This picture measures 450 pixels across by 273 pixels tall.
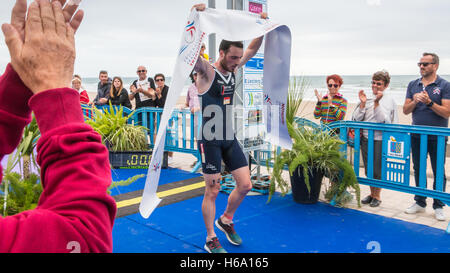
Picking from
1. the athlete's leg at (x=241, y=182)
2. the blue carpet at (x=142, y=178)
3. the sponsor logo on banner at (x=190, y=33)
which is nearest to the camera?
the sponsor logo on banner at (x=190, y=33)

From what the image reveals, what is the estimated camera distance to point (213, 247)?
12.9ft

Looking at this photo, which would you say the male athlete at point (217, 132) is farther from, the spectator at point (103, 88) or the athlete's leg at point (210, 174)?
the spectator at point (103, 88)

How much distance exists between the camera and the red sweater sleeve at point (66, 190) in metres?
0.73

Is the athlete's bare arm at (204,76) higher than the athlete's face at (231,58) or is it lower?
lower

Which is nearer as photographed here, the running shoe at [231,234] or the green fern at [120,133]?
the running shoe at [231,234]

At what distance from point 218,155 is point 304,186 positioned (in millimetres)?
2057

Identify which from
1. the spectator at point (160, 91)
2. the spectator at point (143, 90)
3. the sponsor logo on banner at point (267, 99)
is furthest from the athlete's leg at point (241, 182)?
the spectator at point (143, 90)

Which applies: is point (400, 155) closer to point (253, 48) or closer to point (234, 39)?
point (253, 48)

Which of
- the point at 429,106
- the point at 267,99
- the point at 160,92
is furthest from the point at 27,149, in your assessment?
the point at 160,92

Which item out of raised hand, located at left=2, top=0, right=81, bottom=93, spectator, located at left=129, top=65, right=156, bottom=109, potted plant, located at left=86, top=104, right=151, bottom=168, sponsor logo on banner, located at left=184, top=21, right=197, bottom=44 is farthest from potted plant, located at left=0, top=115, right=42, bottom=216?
spectator, located at left=129, top=65, right=156, bottom=109

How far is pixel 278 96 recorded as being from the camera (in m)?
4.31

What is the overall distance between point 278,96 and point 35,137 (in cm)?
254

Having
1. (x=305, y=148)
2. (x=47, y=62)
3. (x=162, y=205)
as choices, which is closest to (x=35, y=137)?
(x=47, y=62)

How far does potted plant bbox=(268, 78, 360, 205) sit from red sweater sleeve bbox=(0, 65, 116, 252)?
184 inches
